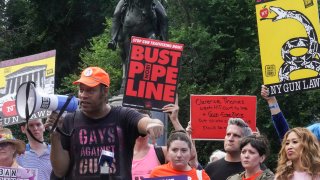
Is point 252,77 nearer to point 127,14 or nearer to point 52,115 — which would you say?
point 127,14

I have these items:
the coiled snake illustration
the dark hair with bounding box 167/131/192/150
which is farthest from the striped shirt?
the coiled snake illustration

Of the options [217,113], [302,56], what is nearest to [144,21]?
[217,113]

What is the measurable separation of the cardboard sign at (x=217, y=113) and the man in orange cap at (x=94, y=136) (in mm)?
3361

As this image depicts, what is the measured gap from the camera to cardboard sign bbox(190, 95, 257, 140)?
8.27 metres

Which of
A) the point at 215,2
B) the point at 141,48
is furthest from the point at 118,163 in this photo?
the point at 215,2

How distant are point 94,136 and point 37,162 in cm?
235

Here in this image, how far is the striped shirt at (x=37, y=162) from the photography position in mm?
7027

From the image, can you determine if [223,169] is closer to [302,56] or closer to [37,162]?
[37,162]

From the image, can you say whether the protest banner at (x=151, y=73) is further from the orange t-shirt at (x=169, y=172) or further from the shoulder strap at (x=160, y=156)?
the orange t-shirt at (x=169, y=172)

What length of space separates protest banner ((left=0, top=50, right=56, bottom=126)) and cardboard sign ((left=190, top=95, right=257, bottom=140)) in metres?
2.23

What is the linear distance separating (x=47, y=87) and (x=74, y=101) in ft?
17.4

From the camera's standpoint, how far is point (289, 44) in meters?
8.21

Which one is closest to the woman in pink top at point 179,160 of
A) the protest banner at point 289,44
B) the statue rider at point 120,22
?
the protest banner at point 289,44

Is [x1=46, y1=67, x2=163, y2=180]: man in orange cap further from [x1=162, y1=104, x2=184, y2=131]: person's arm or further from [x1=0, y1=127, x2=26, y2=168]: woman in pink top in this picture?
[x1=0, y1=127, x2=26, y2=168]: woman in pink top
